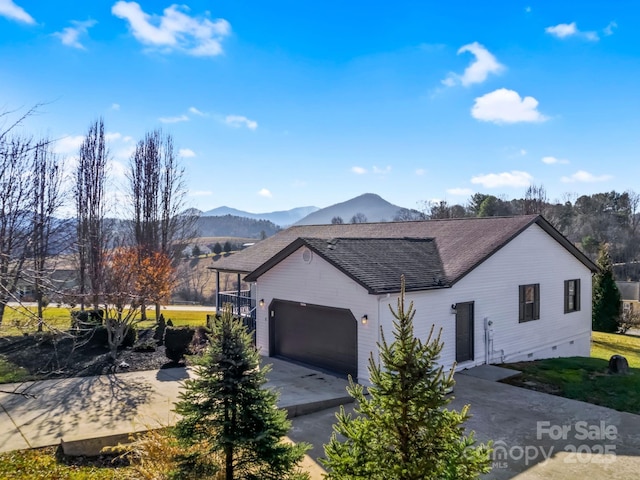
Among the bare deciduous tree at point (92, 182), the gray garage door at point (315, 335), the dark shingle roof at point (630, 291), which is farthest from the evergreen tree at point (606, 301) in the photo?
the bare deciduous tree at point (92, 182)

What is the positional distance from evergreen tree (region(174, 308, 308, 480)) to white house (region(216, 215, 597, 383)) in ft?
17.5

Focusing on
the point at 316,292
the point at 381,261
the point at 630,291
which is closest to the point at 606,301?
the point at 630,291

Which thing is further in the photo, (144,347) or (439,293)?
(144,347)

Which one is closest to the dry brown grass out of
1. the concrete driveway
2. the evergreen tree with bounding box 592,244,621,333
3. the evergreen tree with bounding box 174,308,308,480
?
the evergreen tree with bounding box 174,308,308,480

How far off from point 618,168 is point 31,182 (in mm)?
40787

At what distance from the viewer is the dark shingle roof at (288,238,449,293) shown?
Answer: 11.8 m

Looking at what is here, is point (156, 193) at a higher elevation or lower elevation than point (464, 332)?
higher

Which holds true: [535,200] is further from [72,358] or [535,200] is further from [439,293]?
[72,358]

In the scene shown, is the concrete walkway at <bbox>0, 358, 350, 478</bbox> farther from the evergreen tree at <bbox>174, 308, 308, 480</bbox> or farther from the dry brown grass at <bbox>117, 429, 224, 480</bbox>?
the evergreen tree at <bbox>174, 308, 308, 480</bbox>

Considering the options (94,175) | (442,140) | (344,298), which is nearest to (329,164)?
(442,140)

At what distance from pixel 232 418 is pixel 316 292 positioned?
25.5 feet

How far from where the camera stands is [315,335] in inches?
541

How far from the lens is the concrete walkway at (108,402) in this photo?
8.47 metres

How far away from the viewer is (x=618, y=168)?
3634 cm
